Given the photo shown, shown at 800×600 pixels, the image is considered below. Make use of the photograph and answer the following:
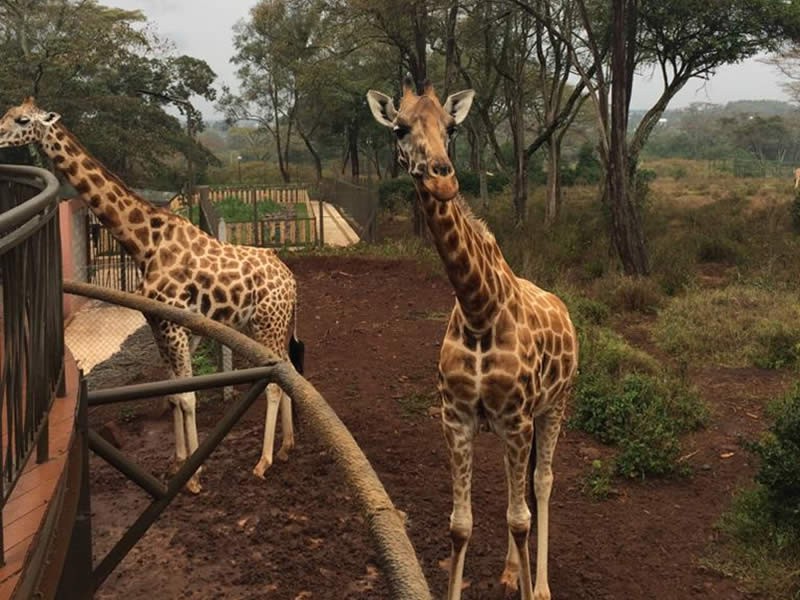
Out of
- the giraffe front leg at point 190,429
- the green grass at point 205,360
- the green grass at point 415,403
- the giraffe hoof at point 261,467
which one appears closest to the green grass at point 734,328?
the green grass at point 415,403

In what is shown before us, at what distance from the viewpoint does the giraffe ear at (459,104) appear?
3918mm

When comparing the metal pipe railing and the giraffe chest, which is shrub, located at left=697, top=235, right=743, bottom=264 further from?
the metal pipe railing

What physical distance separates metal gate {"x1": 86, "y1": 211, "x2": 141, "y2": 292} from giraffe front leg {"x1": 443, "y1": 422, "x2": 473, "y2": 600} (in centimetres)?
722

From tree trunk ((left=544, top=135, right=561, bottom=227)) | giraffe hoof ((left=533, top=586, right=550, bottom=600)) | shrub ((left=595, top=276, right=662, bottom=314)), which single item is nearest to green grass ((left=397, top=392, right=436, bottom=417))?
giraffe hoof ((left=533, top=586, right=550, bottom=600))

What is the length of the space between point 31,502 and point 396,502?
3.75 metres

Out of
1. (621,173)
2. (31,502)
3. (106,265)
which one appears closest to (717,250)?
(621,173)

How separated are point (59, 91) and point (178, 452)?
19718mm

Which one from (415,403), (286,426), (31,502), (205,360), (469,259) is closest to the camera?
(31,502)

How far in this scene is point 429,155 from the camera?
3.49m

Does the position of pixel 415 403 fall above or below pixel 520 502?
below

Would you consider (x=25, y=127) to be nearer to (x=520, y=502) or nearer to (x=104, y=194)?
(x=104, y=194)

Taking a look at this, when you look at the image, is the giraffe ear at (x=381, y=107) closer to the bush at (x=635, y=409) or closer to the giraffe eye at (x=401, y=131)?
the giraffe eye at (x=401, y=131)

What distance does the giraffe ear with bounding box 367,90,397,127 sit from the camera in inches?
155

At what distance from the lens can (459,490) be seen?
4230 mm
